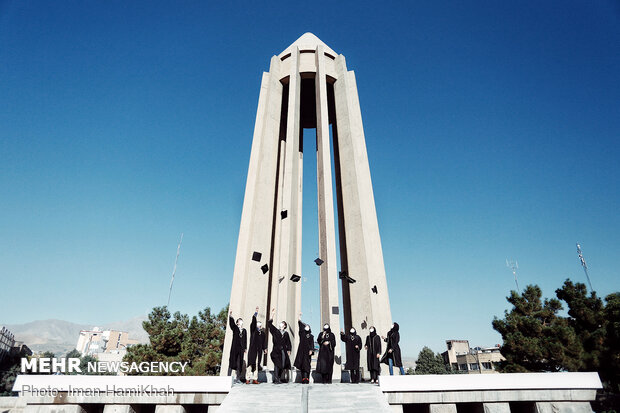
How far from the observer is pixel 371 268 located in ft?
35.4

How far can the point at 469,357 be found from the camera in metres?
50.9

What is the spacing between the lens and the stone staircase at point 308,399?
543 centimetres

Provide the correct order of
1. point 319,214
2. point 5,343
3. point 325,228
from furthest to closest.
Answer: point 5,343 → point 319,214 → point 325,228

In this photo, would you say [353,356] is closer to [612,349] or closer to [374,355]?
[374,355]

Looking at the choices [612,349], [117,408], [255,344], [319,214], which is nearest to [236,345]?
[255,344]

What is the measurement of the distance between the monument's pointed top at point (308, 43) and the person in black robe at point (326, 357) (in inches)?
457

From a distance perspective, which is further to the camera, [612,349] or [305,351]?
[612,349]

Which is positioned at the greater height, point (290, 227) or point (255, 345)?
point (290, 227)

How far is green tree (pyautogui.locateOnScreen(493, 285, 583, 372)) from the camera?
16156mm

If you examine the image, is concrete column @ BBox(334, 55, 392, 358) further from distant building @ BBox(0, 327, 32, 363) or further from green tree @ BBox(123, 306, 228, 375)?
Result: distant building @ BBox(0, 327, 32, 363)

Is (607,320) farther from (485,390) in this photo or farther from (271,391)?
(271,391)

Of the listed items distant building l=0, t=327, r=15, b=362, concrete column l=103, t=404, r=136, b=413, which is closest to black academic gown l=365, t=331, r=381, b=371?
concrete column l=103, t=404, r=136, b=413

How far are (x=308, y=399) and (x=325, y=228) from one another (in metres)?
5.60

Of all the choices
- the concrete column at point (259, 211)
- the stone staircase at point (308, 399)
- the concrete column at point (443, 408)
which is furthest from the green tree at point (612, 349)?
the concrete column at point (259, 211)
